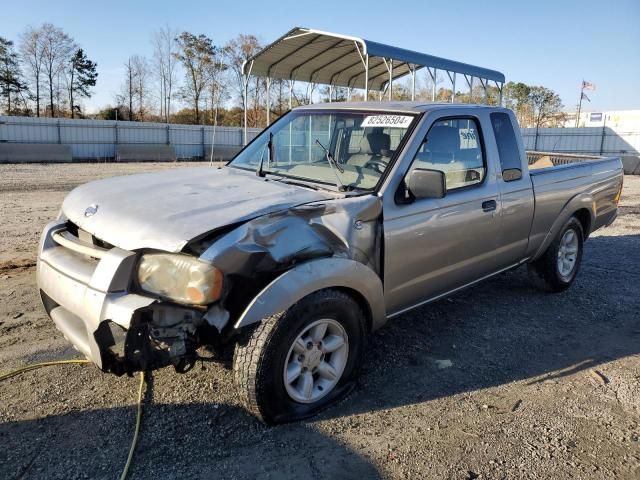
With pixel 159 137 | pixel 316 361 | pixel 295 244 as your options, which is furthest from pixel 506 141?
pixel 159 137

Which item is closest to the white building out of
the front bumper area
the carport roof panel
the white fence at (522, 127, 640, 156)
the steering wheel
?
the white fence at (522, 127, 640, 156)

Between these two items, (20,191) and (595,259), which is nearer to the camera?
(595,259)

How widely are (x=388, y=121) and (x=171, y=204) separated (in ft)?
5.74

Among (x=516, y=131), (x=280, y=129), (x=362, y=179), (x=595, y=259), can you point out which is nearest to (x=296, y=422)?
(x=362, y=179)

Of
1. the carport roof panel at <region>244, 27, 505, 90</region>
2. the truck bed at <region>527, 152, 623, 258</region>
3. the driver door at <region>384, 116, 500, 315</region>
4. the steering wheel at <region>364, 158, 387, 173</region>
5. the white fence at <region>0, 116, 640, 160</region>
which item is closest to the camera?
the driver door at <region>384, 116, 500, 315</region>

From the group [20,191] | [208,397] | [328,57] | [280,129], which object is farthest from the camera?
[328,57]

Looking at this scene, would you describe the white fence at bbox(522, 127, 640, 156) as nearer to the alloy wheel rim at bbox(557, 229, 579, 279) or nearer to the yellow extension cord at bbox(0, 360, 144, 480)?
the alloy wheel rim at bbox(557, 229, 579, 279)

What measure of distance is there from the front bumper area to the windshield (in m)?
1.56

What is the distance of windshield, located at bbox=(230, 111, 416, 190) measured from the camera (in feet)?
12.1

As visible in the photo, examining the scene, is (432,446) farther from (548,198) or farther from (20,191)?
(20,191)

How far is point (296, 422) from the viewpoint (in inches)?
119

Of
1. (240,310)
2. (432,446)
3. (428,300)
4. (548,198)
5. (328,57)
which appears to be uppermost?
(328,57)

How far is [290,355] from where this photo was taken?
298 cm

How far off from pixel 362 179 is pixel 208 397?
1818 mm
